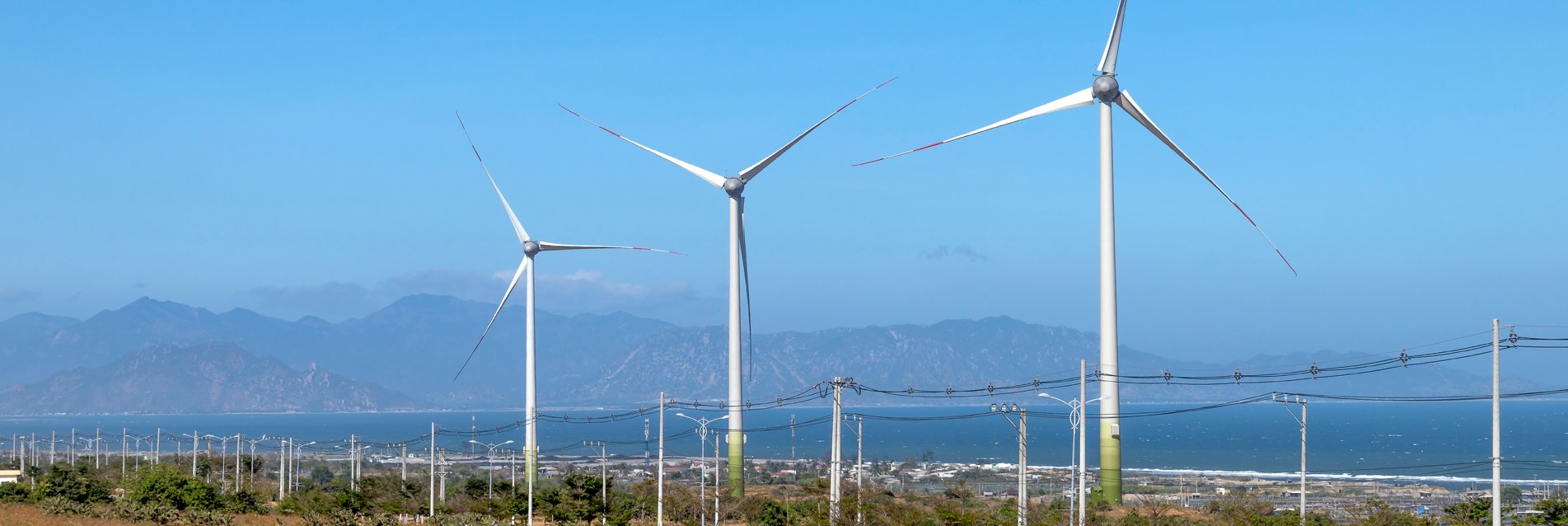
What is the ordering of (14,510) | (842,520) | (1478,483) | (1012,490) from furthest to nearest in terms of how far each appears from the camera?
(1478,483) → (1012,490) → (14,510) → (842,520)

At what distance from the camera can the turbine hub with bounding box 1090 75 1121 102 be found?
55375 millimetres

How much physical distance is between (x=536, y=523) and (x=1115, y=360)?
3915cm

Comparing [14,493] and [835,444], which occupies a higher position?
[835,444]

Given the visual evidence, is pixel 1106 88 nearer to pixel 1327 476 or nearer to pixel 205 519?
pixel 205 519

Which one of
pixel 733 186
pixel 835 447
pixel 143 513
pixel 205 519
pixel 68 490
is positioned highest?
pixel 733 186

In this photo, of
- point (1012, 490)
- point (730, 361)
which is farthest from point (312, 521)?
point (1012, 490)

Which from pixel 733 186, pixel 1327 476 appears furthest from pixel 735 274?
pixel 1327 476

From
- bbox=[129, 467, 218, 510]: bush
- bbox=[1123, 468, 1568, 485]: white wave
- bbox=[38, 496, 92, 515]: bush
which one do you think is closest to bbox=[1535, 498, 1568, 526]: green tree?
bbox=[129, 467, 218, 510]: bush

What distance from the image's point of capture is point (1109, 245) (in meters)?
52.6

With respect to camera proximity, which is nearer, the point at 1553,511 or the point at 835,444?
the point at 1553,511

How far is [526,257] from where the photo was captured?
96.2 m

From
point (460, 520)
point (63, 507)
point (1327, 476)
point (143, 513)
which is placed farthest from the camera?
point (1327, 476)

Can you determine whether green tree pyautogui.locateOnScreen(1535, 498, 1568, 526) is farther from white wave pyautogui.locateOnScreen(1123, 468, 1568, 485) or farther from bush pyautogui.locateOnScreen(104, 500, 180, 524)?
white wave pyautogui.locateOnScreen(1123, 468, 1568, 485)

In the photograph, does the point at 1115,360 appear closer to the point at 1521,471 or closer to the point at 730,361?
the point at 730,361
